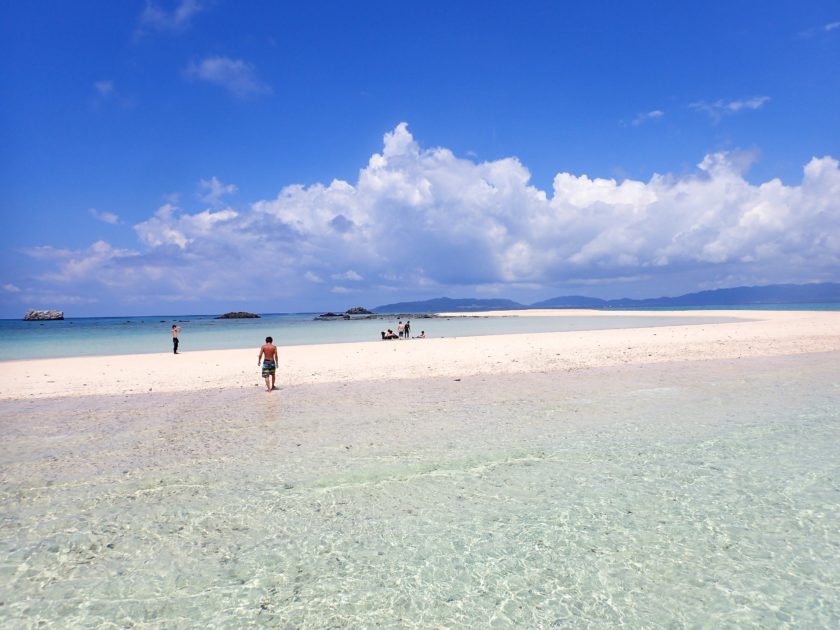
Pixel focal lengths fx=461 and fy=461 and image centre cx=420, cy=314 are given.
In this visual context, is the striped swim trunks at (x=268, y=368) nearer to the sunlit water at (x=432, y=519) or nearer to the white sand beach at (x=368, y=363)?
the white sand beach at (x=368, y=363)

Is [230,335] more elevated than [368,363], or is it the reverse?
[230,335]

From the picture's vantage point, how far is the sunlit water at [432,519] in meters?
5.36

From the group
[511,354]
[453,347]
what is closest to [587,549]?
[511,354]

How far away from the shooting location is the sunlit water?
5.36 m

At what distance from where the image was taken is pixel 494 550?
649 centimetres

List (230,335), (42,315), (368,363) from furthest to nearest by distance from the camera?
1. (42,315)
2. (230,335)
3. (368,363)

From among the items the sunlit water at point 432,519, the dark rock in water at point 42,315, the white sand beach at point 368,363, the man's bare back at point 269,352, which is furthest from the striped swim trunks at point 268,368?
the dark rock in water at point 42,315

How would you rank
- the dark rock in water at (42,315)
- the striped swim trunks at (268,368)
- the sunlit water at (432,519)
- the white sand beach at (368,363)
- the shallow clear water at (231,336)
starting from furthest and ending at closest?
1. the dark rock in water at (42,315)
2. the shallow clear water at (231,336)
3. the white sand beach at (368,363)
4. the striped swim trunks at (268,368)
5. the sunlit water at (432,519)

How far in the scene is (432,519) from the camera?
7.45m

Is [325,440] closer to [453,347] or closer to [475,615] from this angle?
[475,615]

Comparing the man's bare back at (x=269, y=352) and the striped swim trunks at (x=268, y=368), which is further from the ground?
the man's bare back at (x=269, y=352)

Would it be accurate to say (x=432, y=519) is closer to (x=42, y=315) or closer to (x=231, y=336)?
(x=231, y=336)

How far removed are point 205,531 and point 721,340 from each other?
36088 millimetres

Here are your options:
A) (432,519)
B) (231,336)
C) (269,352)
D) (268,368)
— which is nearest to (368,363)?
(269,352)
